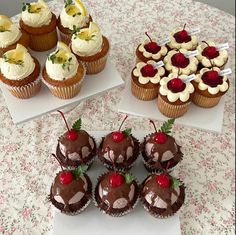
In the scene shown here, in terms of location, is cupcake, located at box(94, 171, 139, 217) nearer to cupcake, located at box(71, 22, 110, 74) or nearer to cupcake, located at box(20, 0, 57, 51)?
cupcake, located at box(71, 22, 110, 74)

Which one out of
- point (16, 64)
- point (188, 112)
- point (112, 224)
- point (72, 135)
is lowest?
point (112, 224)

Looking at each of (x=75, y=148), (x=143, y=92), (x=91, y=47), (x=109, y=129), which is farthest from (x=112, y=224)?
(x=91, y=47)

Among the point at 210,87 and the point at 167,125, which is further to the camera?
the point at 210,87

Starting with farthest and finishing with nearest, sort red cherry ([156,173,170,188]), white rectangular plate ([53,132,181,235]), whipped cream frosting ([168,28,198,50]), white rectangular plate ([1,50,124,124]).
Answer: whipped cream frosting ([168,28,198,50]), white rectangular plate ([1,50,124,124]), white rectangular plate ([53,132,181,235]), red cherry ([156,173,170,188])

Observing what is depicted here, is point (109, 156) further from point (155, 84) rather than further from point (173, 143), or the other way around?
point (155, 84)

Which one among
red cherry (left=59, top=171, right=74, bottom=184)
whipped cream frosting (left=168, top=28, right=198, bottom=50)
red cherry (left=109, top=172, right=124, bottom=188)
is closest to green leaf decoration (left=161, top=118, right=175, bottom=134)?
red cherry (left=109, top=172, right=124, bottom=188)

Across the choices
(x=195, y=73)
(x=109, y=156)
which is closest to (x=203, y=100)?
(x=195, y=73)

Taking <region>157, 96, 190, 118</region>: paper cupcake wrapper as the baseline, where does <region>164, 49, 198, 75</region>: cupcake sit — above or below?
above

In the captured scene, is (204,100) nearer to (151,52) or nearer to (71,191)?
(151,52)
